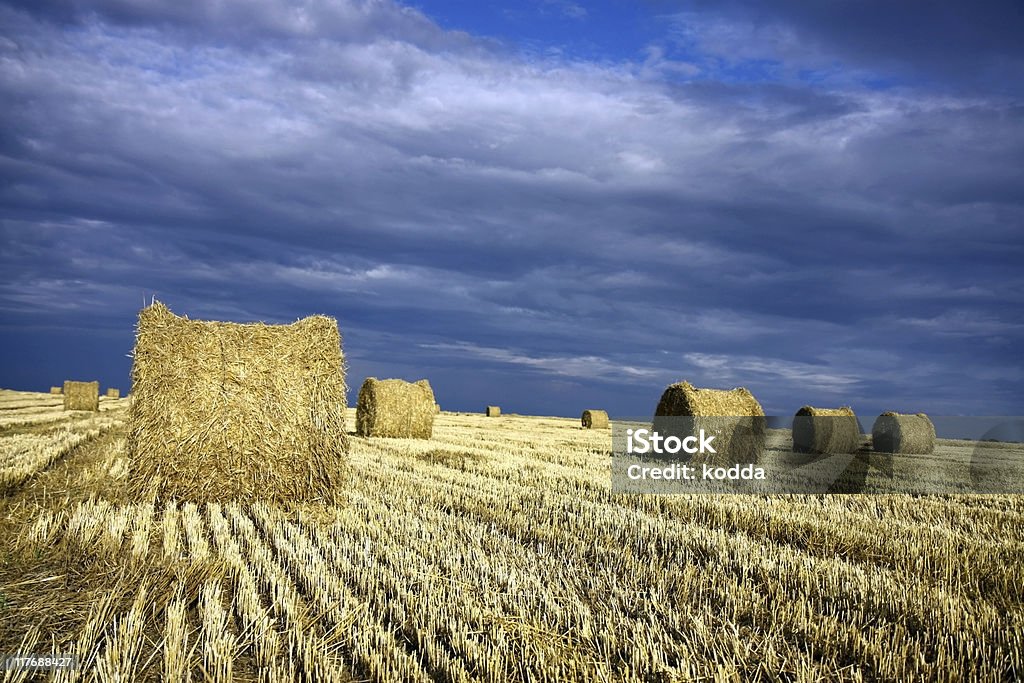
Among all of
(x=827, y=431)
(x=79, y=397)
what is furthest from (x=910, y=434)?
(x=79, y=397)

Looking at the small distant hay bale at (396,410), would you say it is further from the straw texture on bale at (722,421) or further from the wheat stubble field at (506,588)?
the wheat stubble field at (506,588)

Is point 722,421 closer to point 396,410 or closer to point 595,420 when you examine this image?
point 396,410

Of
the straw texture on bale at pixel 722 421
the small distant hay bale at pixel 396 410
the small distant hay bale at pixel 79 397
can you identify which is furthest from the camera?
the small distant hay bale at pixel 79 397

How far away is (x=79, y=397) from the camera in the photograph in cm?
2727

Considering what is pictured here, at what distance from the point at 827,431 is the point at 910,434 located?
2.28m

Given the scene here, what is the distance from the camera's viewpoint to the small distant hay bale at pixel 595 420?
101ft

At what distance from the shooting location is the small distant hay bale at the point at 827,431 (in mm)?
20297

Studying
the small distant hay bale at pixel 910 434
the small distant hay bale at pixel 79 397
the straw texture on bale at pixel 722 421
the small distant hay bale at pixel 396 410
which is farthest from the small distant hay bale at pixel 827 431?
the small distant hay bale at pixel 79 397

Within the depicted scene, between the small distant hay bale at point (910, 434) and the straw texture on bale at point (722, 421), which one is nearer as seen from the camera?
the straw texture on bale at point (722, 421)

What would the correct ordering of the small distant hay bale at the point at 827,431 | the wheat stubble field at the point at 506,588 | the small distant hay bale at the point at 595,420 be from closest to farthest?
1. the wheat stubble field at the point at 506,588
2. the small distant hay bale at the point at 827,431
3. the small distant hay bale at the point at 595,420

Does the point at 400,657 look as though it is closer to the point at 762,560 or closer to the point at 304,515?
the point at 762,560

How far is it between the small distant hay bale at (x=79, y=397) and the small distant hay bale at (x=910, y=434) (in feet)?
86.7

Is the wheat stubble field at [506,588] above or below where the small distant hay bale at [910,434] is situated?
below

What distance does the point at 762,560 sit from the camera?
5578 millimetres
